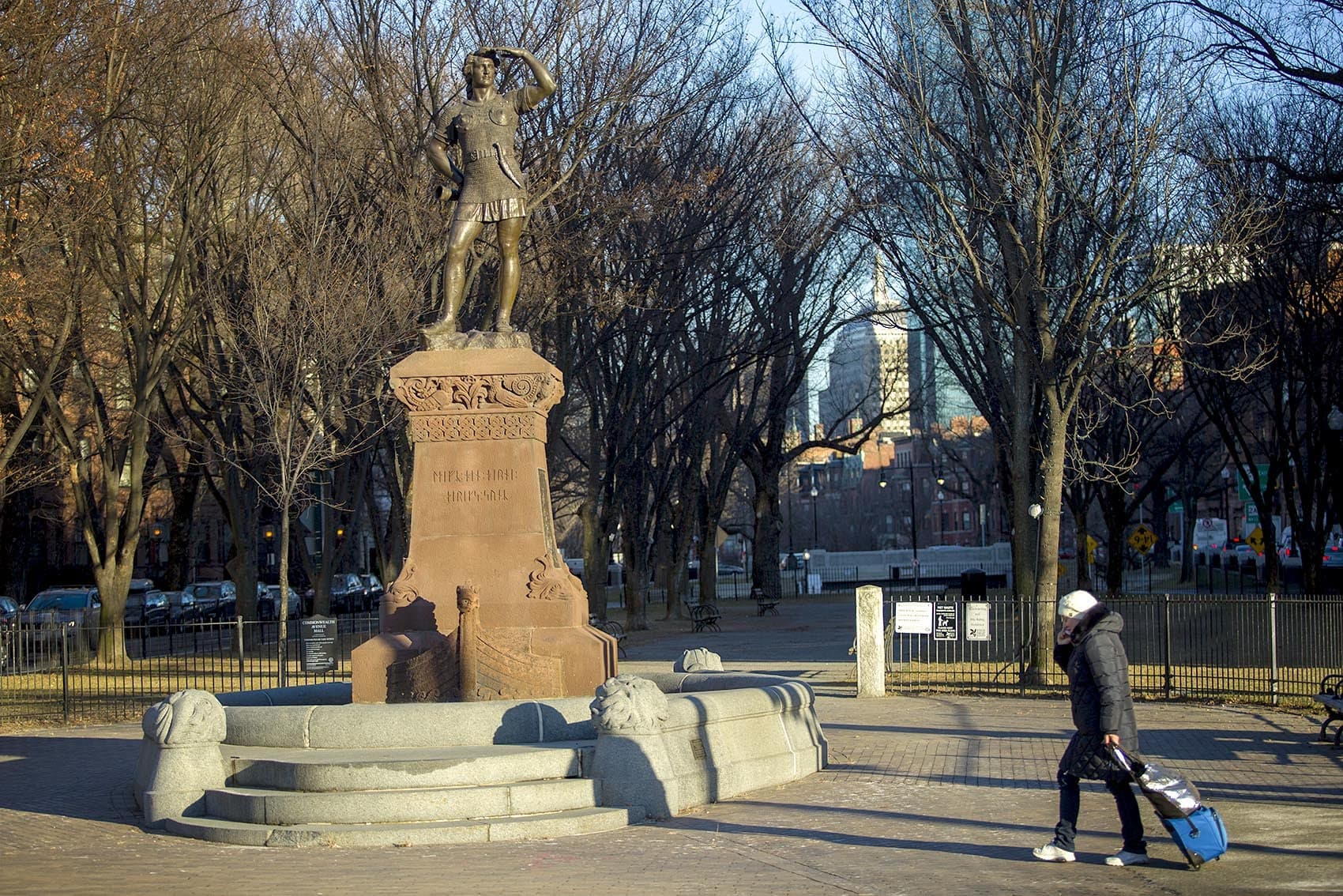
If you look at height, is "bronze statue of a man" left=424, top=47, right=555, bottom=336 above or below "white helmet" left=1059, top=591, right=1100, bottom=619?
above

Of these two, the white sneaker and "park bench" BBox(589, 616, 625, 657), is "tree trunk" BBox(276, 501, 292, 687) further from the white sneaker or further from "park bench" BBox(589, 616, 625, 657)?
the white sneaker

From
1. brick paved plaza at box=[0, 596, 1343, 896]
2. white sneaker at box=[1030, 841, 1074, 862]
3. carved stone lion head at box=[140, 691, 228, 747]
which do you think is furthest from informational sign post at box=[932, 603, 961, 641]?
carved stone lion head at box=[140, 691, 228, 747]

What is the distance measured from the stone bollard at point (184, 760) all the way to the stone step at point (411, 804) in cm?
Answer: 60

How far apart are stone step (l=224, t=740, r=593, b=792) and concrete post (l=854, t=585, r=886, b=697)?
10187 mm

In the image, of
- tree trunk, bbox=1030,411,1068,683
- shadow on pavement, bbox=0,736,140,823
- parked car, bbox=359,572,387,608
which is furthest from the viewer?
parked car, bbox=359,572,387,608

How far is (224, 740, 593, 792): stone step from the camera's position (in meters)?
10.3

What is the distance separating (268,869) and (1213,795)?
739 centimetres

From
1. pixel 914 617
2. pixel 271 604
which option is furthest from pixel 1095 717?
pixel 271 604

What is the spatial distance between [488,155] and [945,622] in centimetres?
1131

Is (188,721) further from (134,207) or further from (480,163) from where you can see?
(134,207)

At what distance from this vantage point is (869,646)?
20.8 meters

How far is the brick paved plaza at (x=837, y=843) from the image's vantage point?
868 cm

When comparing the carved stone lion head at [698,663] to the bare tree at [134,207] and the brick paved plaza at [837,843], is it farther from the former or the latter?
the bare tree at [134,207]

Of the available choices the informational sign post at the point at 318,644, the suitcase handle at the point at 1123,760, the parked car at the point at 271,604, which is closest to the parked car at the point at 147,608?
the parked car at the point at 271,604
